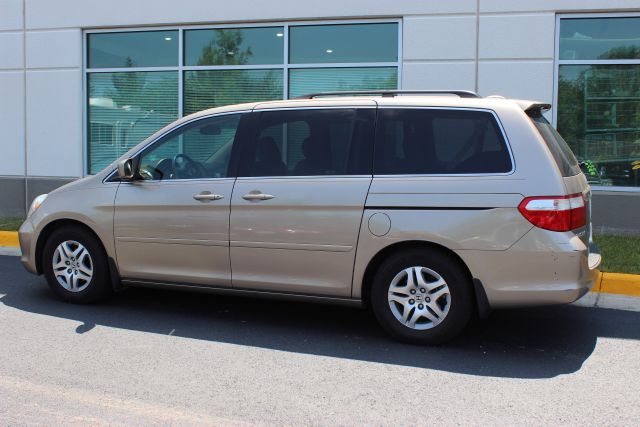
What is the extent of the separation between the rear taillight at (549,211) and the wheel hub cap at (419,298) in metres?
0.76

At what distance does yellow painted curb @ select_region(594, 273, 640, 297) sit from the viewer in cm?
615

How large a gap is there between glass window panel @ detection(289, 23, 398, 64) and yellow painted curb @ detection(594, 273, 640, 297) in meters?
5.02

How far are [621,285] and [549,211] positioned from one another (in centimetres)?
246

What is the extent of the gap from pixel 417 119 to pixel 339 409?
2227mm

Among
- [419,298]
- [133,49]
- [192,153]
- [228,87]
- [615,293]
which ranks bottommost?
[615,293]

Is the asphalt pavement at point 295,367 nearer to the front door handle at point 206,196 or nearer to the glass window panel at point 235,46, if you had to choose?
the front door handle at point 206,196

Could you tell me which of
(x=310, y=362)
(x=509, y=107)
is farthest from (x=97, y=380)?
(x=509, y=107)

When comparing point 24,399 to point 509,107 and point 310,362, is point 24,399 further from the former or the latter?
point 509,107

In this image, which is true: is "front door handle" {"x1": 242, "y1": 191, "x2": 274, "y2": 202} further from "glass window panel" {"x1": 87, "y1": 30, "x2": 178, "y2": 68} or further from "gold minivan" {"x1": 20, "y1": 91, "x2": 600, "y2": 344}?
"glass window panel" {"x1": 87, "y1": 30, "x2": 178, "y2": 68}

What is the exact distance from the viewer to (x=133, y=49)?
36.6 feet

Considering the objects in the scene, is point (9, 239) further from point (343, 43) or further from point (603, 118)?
point (603, 118)

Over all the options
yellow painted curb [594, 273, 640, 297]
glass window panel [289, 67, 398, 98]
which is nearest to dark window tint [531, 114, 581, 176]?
yellow painted curb [594, 273, 640, 297]

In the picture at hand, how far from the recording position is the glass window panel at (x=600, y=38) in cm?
904

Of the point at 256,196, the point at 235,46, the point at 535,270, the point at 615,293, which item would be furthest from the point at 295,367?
the point at 235,46
